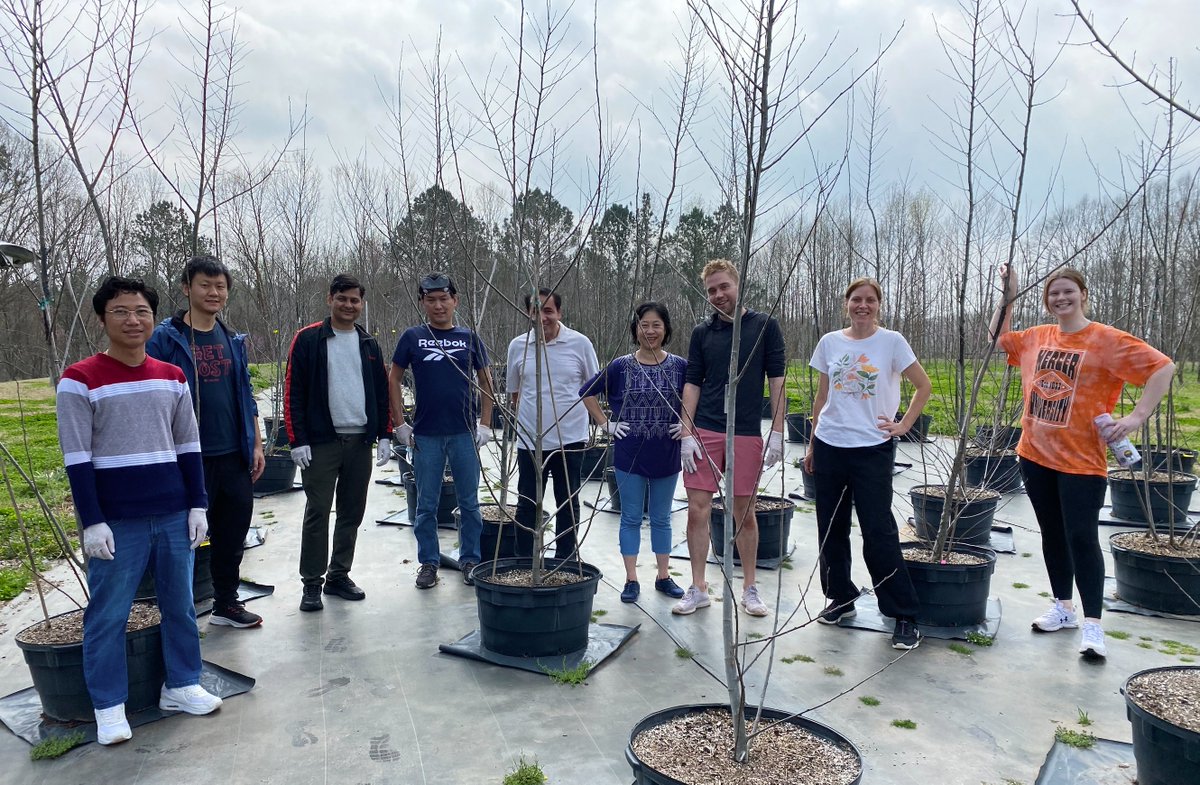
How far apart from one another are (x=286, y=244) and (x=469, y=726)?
6.82m

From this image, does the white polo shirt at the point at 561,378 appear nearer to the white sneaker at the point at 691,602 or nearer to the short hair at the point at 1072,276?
the white sneaker at the point at 691,602

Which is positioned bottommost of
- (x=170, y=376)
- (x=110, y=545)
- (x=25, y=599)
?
(x=25, y=599)

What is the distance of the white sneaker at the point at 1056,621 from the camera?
3.27m

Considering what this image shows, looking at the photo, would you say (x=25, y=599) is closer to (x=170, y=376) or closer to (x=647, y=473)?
(x=170, y=376)

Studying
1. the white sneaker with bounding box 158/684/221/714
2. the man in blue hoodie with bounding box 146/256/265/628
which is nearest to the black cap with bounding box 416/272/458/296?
the man in blue hoodie with bounding box 146/256/265/628

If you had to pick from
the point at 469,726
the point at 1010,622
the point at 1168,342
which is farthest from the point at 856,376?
the point at 1168,342

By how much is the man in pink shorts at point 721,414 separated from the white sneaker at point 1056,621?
1.22m

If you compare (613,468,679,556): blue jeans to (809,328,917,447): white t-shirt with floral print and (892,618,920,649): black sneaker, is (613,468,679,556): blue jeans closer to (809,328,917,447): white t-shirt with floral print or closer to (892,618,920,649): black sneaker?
(809,328,917,447): white t-shirt with floral print

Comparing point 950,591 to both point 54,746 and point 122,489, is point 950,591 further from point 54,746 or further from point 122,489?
point 54,746

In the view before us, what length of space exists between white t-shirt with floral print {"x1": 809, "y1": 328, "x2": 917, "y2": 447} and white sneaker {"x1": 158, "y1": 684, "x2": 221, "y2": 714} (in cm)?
259

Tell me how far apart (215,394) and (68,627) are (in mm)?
1040

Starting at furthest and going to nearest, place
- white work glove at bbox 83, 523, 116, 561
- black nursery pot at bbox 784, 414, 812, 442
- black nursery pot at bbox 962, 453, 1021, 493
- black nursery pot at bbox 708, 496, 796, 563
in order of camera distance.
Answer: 1. black nursery pot at bbox 784, 414, 812, 442
2. black nursery pot at bbox 962, 453, 1021, 493
3. black nursery pot at bbox 708, 496, 796, 563
4. white work glove at bbox 83, 523, 116, 561

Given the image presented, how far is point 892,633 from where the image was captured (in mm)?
3275

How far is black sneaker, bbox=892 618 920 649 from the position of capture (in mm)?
3127
